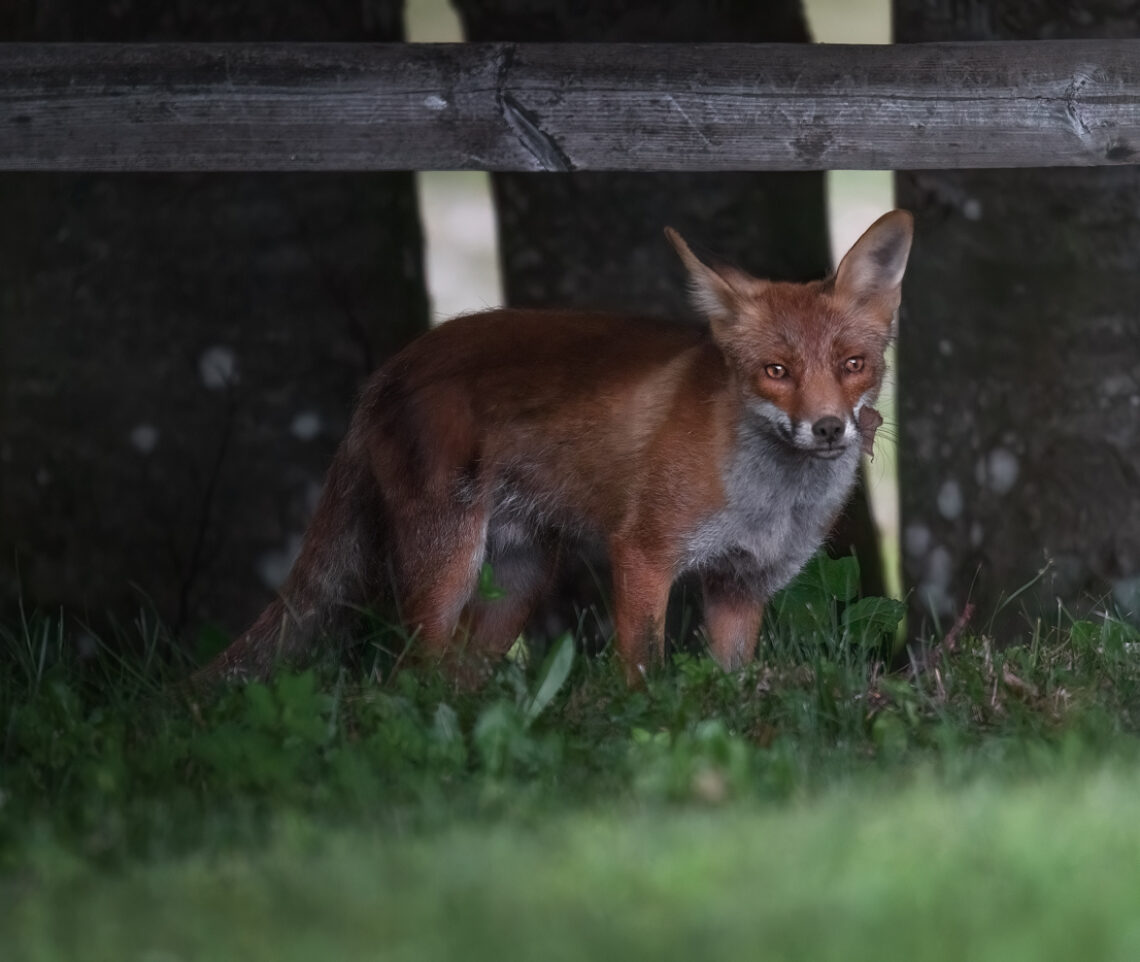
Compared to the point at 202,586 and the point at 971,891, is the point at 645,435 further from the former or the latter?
the point at 971,891

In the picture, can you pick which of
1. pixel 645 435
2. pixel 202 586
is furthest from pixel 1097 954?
pixel 202 586

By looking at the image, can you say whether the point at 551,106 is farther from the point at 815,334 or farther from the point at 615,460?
the point at 615,460

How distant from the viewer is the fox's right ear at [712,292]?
5.17 m

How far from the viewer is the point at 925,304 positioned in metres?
6.47

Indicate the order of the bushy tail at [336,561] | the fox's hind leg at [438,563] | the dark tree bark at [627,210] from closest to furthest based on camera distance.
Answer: the fox's hind leg at [438,563] → the bushy tail at [336,561] → the dark tree bark at [627,210]

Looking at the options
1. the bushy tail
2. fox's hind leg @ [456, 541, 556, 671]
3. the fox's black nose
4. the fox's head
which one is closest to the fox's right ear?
the fox's head

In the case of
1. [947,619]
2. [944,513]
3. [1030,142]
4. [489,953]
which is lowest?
[947,619]

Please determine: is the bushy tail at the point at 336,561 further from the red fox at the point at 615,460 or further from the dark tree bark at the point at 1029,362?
the dark tree bark at the point at 1029,362

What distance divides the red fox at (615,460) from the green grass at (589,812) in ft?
1.32

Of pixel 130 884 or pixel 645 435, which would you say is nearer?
pixel 130 884

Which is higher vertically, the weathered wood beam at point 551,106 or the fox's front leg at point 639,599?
the weathered wood beam at point 551,106

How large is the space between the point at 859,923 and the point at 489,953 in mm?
532

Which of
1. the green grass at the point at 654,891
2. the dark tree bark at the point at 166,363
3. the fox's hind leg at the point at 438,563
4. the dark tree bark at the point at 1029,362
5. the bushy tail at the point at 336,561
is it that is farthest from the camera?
the dark tree bark at the point at 166,363

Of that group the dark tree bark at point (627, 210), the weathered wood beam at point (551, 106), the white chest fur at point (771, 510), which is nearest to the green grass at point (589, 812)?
the white chest fur at point (771, 510)
